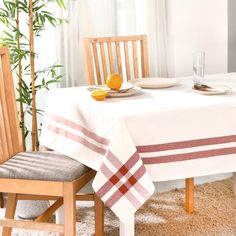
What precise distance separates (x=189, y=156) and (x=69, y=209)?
0.50m

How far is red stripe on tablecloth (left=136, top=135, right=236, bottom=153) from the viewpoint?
1935mm

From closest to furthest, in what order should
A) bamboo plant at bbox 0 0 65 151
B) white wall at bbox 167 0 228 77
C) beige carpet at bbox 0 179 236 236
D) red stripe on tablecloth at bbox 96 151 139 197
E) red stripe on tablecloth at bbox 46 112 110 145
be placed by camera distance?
red stripe on tablecloth at bbox 96 151 139 197 → red stripe on tablecloth at bbox 46 112 110 145 → beige carpet at bbox 0 179 236 236 → bamboo plant at bbox 0 0 65 151 → white wall at bbox 167 0 228 77

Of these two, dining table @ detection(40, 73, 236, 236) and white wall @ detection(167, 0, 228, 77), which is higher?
white wall @ detection(167, 0, 228, 77)

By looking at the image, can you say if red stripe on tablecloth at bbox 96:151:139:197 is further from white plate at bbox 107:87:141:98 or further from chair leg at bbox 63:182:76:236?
white plate at bbox 107:87:141:98

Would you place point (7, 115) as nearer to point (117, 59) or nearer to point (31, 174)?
point (31, 174)

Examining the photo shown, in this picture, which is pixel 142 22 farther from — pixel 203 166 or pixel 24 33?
pixel 203 166

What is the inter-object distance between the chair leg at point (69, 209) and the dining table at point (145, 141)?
128mm

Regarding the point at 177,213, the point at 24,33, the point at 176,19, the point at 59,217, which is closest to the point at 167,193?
the point at 177,213

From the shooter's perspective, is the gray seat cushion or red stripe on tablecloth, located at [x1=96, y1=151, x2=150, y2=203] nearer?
red stripe on tablecloth, located at [x1=96, y1=151, x2=150, y2=203]

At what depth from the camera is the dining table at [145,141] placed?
6.23 feet

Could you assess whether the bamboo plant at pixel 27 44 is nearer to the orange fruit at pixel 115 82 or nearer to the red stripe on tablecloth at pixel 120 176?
the orange fruit at pixel 115 82

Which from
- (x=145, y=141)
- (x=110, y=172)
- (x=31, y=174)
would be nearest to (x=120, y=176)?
(x=110, y=172)

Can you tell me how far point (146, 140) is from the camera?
6.33ft

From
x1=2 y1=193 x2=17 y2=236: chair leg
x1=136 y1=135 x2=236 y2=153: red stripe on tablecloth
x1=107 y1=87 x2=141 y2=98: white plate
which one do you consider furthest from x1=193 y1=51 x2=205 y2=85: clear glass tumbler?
x1=2 y1=193 x2=17 y2=236: chair leg
